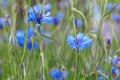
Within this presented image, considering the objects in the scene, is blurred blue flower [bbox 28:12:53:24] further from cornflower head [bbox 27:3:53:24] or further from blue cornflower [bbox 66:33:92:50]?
blue cornflower [bbox 66:33:92:50]

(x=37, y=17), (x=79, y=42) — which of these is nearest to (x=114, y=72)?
(x=79, y=42)

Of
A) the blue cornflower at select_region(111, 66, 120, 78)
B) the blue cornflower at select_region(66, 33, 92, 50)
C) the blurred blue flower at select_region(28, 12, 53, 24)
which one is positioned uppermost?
the blurred blue flower at select_region(28, 12, 53, 24)

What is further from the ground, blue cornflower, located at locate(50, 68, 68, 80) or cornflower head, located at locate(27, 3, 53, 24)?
cornflower head, located at locate(27, 3, 53, 24)

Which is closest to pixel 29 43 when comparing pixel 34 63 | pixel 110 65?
pixel 34 63

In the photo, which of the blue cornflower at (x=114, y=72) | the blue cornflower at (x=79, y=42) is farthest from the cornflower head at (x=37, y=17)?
the blue cornflower at (x=114, y=72)

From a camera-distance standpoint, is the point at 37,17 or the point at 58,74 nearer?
the point at 37,17

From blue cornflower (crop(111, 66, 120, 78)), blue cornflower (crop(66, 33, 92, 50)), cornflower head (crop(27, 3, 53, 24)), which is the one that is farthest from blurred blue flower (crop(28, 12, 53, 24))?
blue cornflower (crop(111, 66, 120, 78))

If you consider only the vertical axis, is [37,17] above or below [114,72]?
above

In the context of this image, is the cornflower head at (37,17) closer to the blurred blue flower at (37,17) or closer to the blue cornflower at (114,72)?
the blurred blue flower at (37,17)

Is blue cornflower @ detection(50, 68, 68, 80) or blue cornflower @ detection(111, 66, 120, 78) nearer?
blue cornflower @ detection(111, 66, 120, 78)

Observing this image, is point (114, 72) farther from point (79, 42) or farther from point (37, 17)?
point (37, 17)

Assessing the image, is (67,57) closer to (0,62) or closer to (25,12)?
(0,62)
